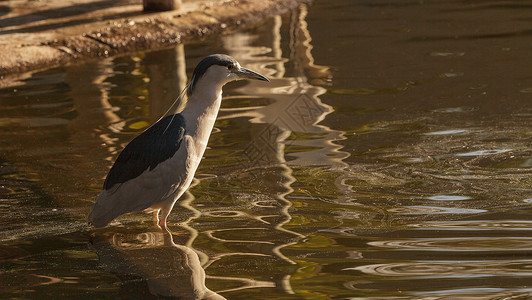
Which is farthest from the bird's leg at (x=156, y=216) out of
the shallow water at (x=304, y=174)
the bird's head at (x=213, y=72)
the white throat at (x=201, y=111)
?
the bird's head at (x=213, y=72)

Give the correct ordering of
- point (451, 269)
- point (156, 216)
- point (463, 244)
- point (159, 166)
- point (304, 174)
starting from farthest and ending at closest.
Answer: point (304, 174) → point (156, 216) → point (159, 166) → point (463, 244) → point (451, 269)

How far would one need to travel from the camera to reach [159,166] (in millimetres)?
5043

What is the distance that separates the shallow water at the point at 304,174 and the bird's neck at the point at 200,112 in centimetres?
53

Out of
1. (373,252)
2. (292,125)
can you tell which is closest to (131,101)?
(292,125)

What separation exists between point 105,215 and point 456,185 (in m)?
2.25

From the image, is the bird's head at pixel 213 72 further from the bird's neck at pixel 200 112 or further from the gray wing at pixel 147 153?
the gray wing at pixel 147 153

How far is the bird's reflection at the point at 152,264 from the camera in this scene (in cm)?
429

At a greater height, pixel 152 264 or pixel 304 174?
pixel 304 174

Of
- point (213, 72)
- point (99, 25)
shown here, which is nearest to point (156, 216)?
point (213, 72)

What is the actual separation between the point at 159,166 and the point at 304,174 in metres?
1.35

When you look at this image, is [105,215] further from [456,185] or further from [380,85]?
[380,85]

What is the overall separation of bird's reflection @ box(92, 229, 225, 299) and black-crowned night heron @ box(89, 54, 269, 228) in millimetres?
149

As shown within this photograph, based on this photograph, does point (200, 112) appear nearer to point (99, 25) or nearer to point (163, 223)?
point (163, 223)

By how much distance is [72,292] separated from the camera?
433 centimetres
